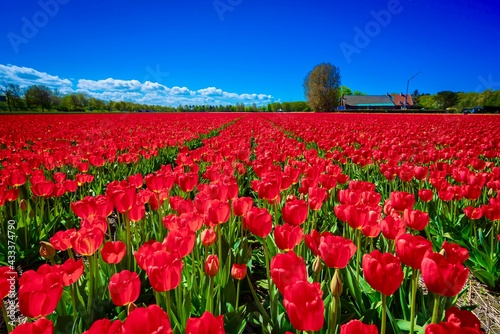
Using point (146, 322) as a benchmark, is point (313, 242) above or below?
below

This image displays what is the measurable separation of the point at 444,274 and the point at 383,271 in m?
0.19

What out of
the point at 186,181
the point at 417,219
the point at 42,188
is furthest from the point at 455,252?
the point at 42,188

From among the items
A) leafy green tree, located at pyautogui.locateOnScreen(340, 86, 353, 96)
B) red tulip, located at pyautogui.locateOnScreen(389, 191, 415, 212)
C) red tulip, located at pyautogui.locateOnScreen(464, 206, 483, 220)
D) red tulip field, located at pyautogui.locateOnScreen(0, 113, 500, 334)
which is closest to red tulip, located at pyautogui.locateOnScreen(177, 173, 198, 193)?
red tulip field, located at pyautogui.locateOnScreen(0, 113, 500, 334)

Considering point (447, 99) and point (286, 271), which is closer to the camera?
point (286, 271)

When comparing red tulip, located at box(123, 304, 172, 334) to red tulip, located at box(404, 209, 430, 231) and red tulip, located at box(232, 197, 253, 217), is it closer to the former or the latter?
red tulip, located at box(232, 197, 253, 217)

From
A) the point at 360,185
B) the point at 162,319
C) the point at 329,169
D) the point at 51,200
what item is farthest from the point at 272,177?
the point at 51,200

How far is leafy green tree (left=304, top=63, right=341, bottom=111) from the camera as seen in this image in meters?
68.0

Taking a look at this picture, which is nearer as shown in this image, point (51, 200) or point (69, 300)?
point (69, 300)

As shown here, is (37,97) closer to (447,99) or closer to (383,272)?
(383,272)

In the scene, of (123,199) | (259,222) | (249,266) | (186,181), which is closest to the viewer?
(259,222)

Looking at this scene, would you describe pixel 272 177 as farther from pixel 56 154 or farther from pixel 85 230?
pixel 56 154

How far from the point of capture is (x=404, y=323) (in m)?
1.63

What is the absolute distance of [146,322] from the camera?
88 cm

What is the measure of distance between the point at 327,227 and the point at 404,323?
1371 millimetres
